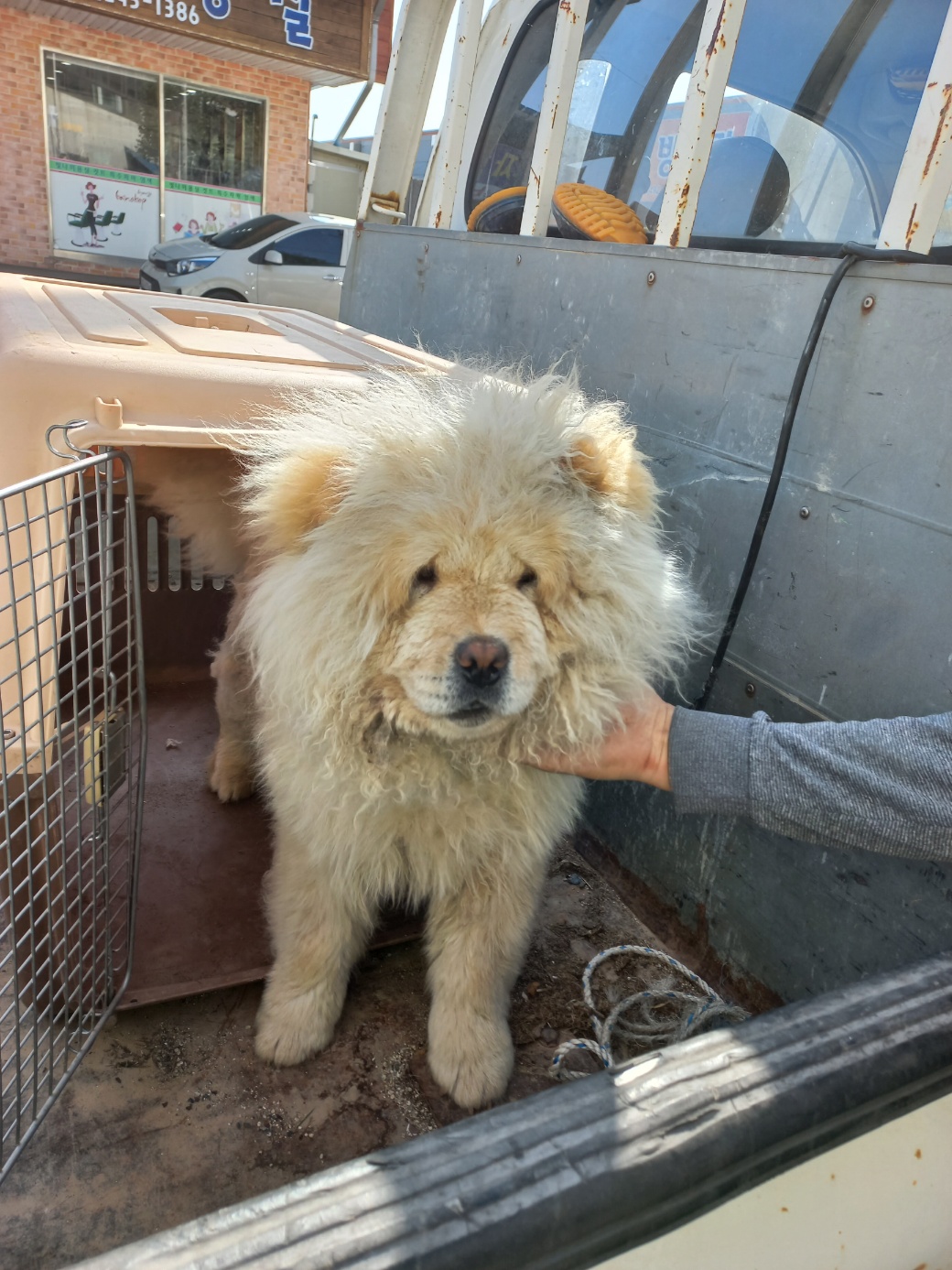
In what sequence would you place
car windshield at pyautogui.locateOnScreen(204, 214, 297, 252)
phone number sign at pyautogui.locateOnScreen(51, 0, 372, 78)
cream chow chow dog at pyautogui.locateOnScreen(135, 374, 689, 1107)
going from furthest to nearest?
phone number sign at pyautogui.locateOnScreen(51, 0, 372, 78)
car windshield at pyautogui.locateOnScreen(204, 214, 297, 252)
cream chow chow dog at pyautogui.locateOnScreen(135, 374, 689, 1107)

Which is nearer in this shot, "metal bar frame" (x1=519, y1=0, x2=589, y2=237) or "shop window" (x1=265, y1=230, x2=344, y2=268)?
"metal bar frame" (x1=519, y1=0, x2=589, y2=237)

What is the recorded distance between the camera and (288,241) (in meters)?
10.1

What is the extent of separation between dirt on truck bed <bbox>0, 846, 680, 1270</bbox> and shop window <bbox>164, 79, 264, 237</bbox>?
543 inches

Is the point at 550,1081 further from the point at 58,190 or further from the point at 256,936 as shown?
the point at 58,190

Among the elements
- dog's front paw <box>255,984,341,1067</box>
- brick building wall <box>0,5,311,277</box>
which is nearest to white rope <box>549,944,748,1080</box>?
dog's front paw <box>255,984,341,1067</box>

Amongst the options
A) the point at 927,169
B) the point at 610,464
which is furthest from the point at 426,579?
the point at 927,169

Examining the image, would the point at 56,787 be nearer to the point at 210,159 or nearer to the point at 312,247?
the point at 312,247

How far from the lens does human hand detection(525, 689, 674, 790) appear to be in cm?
150

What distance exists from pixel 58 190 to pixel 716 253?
13.4 m

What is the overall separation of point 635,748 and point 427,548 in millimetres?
524

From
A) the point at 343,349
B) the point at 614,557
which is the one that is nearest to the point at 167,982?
the point at 614,557

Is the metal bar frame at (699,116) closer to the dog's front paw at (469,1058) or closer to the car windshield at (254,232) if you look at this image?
the dog's front paw at (469,1058)

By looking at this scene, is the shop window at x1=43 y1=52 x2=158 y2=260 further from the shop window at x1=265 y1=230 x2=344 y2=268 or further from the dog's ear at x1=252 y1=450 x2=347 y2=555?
the dog's ear at x1=252 y1=450 x2=347 y2=555

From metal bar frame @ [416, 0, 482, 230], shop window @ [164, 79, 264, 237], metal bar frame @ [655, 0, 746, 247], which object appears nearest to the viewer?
metal bar frame @ [655, 0, 746, 247]
